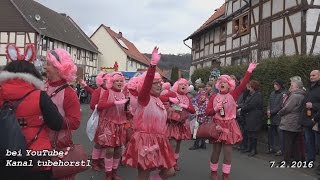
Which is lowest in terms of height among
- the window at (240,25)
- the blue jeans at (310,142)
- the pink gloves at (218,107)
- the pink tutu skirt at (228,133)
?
the blue jeans at (310,142)

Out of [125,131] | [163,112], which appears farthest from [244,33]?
[163,112]

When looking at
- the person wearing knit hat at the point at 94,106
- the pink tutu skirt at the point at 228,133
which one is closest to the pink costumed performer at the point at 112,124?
the person wearing knit hat at the point at 94,106

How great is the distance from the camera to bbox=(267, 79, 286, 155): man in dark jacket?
1100cm

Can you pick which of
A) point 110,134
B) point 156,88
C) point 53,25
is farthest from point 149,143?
point 53,25

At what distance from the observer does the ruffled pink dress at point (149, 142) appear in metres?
5.51

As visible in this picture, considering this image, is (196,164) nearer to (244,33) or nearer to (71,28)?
(244,33)

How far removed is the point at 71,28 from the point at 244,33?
38.5 m

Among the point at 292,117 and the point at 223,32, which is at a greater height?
the point at 223,32

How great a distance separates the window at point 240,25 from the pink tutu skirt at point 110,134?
16.7 meters

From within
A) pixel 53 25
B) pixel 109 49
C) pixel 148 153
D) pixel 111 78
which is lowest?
pixel 148 153

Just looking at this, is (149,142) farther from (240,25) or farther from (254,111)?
(240,25)

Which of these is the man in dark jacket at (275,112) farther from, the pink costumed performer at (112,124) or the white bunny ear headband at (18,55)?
the white bunny ear headband at (18,55)

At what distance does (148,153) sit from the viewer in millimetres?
5508

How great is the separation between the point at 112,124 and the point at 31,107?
3.98 meters
